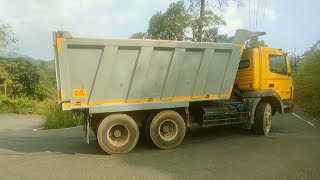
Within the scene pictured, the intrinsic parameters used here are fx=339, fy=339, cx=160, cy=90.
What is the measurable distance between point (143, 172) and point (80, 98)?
218cm

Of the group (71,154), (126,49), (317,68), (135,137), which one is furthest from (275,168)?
(317,68)

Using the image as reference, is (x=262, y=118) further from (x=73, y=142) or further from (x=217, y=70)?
(x=73, y=142)

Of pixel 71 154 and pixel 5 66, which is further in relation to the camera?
pixel 5 66

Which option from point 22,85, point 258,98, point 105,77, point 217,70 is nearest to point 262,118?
point 258,98

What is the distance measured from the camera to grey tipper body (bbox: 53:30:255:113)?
692cm

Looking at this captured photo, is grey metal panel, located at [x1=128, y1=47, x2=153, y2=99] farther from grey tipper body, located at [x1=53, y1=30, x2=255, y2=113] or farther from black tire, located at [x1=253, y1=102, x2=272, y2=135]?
black tire, located at [x1=253, y1=102, x2=272, y2=135]

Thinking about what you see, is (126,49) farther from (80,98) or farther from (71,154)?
(71,154)

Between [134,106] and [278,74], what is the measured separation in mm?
4693

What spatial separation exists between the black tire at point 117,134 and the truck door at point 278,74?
14.1 feet

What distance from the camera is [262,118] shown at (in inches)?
368

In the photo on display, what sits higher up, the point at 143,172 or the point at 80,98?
the point at 80,98

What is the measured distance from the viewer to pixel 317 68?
13336 mm

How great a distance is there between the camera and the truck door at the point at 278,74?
9.52 metres

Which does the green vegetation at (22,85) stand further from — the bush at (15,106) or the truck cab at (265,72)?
the truck cab at (265,72)
